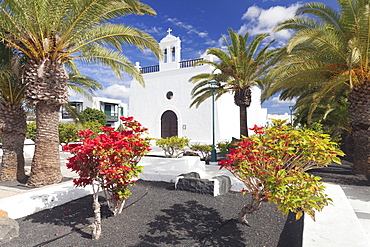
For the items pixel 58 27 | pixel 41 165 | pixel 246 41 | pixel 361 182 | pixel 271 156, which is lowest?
pixel 361 182

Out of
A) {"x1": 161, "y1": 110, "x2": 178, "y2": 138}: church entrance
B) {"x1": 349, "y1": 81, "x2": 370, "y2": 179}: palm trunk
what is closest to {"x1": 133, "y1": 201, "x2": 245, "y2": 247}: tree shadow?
{"x1": 349, "y1": 81, "x2": 370, "y2": 179}: palm trunk

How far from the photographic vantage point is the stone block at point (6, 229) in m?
3.59

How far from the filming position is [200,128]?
1942 centimetres

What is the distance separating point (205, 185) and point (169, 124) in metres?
15.7

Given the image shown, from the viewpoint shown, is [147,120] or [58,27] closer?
[58,27]

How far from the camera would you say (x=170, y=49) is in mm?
21078

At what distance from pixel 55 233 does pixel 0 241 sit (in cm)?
77

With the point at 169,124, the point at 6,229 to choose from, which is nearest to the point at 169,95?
the point at 169,124

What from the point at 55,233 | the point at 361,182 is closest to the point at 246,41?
the point at 361,182

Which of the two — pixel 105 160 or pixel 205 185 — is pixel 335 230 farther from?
pixel 105 160

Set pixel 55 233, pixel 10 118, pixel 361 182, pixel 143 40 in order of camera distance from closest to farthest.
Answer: pixel 55 233 < pixel 10 118 < pixel 143 40 < pixel 361 182

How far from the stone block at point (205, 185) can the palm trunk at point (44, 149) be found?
12.0 ft

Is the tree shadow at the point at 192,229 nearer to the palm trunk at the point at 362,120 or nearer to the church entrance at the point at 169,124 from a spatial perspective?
the palm trunk at the point at 362,120

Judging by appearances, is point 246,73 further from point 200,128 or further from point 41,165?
point 41,165
